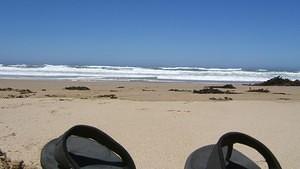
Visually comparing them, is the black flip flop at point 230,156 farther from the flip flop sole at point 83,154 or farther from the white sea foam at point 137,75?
the white sea foam at point 137,75

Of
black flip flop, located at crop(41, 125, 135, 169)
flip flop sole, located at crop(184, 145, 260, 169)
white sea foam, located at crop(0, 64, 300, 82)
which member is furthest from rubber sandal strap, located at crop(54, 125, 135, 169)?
white sea foam, located at crop(0, 64, 300, 82)

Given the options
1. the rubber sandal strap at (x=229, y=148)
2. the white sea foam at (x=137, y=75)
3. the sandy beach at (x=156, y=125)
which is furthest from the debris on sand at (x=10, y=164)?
the white sea foam at (x=137, y=75)

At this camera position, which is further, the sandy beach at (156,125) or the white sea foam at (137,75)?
the white sea foam at (137,75)

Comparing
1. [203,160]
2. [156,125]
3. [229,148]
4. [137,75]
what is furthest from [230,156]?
[137,75]

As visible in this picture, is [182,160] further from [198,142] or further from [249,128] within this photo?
[249,128]

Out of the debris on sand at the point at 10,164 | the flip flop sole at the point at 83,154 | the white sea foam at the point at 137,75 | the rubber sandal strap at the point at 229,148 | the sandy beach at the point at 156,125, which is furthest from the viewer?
the white sea foam at the point at 137,75

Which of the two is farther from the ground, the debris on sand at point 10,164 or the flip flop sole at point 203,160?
the flip flop sole at point 203,160

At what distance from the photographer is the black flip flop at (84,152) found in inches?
106

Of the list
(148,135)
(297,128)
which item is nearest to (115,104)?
(148,135)

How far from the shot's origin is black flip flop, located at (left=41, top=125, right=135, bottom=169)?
270 centimetres

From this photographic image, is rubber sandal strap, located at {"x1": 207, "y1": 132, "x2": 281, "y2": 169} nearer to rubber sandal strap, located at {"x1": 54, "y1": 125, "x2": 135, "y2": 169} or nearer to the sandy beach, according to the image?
rubber sandal strap, located at {"x1": 54, "y1": 125, "x2": 135, "y2": 169}

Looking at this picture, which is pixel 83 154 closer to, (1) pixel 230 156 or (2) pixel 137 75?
(1) pixel 230 156

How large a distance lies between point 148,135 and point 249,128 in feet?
5.59

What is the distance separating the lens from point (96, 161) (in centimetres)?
292
